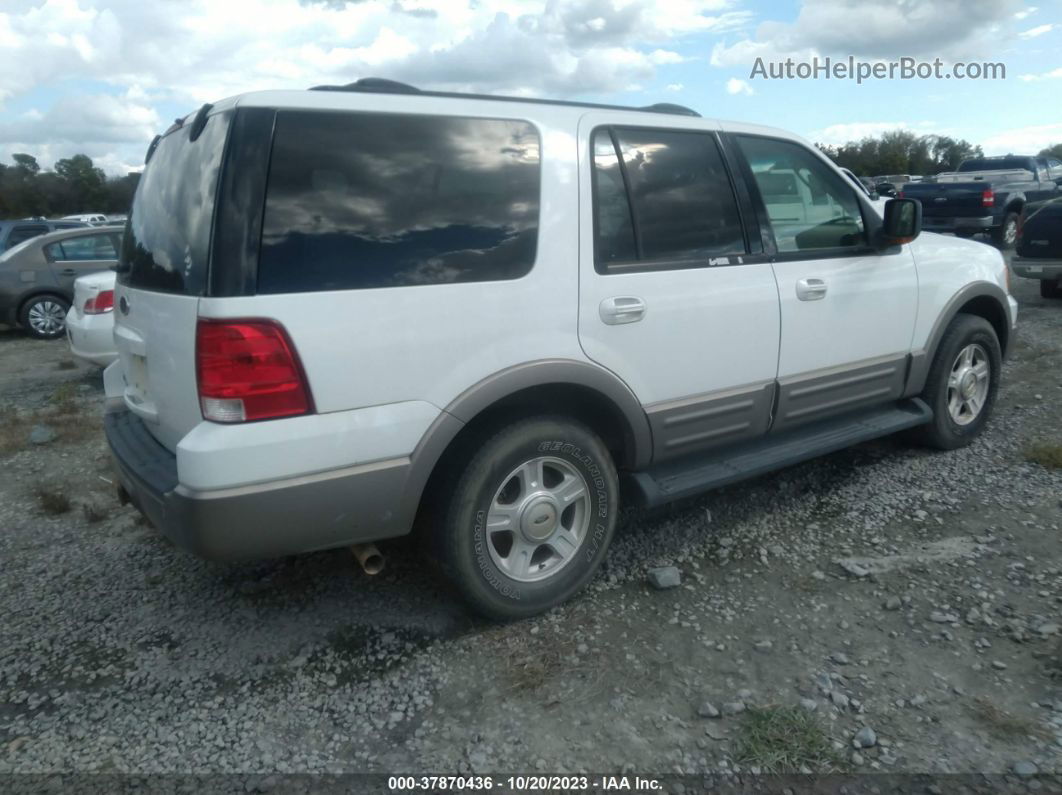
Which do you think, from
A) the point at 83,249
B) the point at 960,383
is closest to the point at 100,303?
the point at 83,249

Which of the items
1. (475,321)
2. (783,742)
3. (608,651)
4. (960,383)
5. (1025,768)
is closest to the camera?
(1025,768)

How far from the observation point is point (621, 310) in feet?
10.9

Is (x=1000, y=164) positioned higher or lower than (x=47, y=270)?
higher

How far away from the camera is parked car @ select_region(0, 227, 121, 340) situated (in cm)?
1096

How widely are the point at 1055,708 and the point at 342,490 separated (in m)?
2.40

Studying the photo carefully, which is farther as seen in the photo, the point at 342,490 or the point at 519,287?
the point at 519,287

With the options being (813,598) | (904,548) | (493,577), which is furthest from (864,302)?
(493,577)

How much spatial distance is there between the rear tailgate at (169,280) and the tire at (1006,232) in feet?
52.9

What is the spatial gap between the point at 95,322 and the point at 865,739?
6.82 meters

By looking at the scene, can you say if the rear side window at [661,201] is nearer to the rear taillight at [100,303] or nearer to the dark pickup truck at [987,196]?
the rear taillight at [100,303]

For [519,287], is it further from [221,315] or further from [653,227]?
[221,315]

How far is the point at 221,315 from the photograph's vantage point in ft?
8.42

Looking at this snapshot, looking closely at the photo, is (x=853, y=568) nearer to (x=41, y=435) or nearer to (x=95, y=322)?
(x=41, y=435)

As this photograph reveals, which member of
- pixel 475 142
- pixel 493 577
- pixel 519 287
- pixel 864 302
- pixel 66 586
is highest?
pixel 475 142
